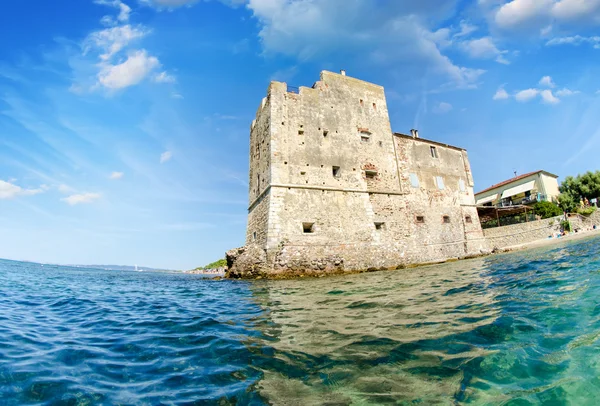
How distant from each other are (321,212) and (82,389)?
15.1 metres

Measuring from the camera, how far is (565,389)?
233 centimetres

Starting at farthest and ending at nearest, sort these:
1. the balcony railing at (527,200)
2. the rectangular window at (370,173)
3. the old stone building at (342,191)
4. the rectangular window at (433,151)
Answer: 1. the balcony railing at (527,200)
2. the rectangular window at (433,151)
3. the rectangular window at (370,173)
4. the old stone building at (342,191)

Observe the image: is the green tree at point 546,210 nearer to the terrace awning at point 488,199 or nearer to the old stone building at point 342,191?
the old stone building at point 342,191

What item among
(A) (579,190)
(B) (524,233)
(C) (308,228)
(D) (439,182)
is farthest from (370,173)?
(A) (579,190)

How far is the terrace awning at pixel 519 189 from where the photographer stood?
36.1 metres

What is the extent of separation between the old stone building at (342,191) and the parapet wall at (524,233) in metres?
2.02

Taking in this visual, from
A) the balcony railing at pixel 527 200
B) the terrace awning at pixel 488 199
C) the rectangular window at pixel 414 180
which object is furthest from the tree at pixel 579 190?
the rectangular window at pixel 414 180

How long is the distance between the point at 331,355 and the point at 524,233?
2752 cm

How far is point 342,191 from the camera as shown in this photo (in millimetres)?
18422

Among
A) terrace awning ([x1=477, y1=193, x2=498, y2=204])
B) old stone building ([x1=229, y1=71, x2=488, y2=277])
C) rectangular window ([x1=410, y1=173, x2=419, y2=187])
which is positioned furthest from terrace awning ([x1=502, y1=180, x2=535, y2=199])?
rectangular window ([x1=410, y1=173, x2=419, y2=187])

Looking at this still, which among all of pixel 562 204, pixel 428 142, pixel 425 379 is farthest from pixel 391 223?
pixel 562 204

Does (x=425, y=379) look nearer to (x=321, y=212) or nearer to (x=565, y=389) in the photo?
(x=565, y=389)

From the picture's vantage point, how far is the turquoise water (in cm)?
252

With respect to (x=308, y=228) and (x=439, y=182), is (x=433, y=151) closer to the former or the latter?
(x=439, y=182)
